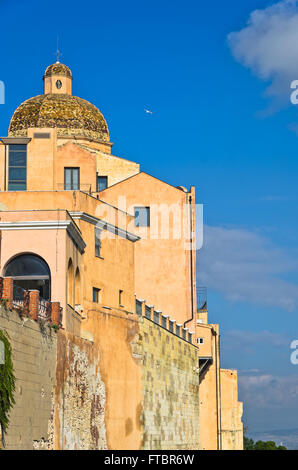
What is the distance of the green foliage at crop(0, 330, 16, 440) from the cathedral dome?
125 feet

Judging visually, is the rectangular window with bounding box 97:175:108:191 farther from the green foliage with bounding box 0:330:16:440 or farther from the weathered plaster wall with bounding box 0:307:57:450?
the green foliage with bounding box 0:330:16:440

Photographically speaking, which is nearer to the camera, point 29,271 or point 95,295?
point 29,271

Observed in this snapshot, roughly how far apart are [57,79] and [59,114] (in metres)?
3.92

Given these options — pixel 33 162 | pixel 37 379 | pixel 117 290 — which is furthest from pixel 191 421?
pixel 37 379

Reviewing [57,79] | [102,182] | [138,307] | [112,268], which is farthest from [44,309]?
[57,79]

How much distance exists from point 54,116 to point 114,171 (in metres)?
6.10

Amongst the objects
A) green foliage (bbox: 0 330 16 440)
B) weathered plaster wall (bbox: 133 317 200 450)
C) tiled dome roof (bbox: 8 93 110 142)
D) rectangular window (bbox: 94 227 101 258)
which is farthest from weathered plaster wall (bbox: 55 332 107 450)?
tiled dome roof (bbox: 8 93 110 142)

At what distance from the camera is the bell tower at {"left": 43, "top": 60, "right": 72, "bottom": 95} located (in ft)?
229

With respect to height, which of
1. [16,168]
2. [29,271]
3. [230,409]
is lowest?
[230,409]

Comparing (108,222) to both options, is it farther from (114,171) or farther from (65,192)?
(114,171)

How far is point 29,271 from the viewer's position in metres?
37.8

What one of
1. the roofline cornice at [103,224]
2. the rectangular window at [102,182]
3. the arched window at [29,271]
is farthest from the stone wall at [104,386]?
the rectangular window at [102,182]

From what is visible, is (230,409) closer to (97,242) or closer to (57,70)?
(57,70)

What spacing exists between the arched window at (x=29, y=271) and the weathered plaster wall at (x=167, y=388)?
742 centimetres
